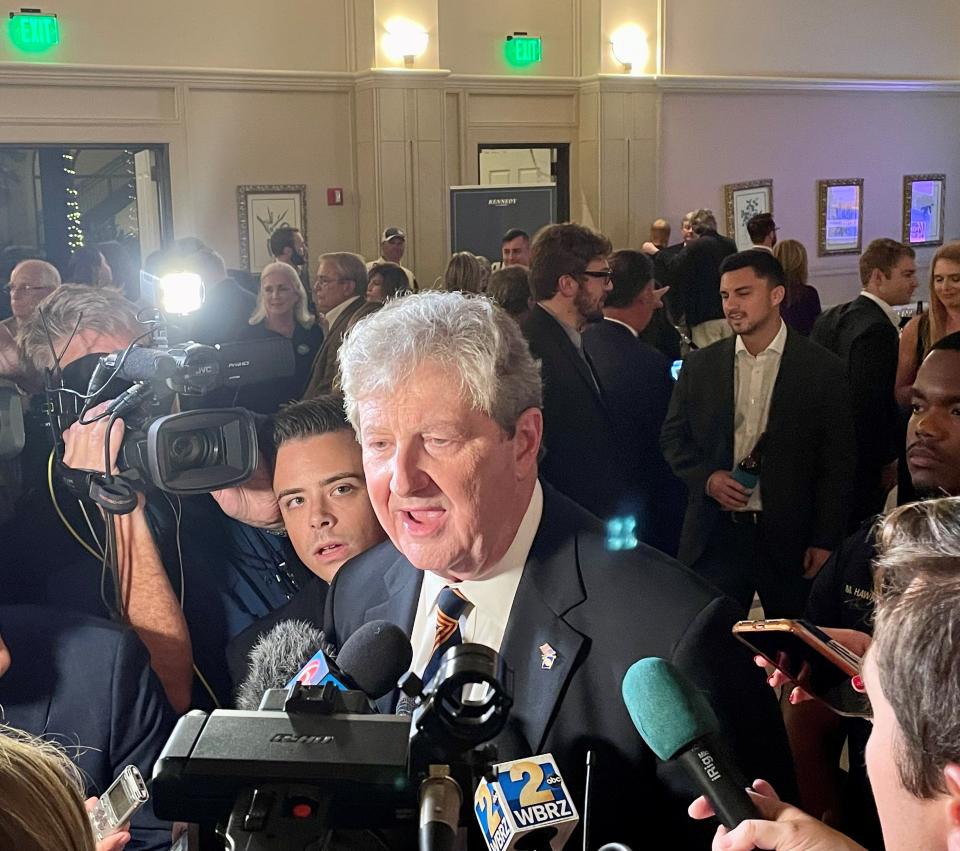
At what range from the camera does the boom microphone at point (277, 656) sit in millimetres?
2012

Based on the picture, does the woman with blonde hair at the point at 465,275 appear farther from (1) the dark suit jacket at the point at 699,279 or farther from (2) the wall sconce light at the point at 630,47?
(2) the wall sconce light at the point at 630,47

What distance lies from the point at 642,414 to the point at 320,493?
2.28 metres

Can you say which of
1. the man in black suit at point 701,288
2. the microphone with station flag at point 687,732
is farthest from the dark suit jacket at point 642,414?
the microphone with station flag at point 687,732

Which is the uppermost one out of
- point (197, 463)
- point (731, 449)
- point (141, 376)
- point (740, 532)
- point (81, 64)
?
point (81, 64)

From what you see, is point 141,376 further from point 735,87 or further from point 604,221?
point 735,87

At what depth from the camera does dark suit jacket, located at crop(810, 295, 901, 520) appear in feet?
14.8

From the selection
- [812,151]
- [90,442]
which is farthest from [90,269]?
[812,151]

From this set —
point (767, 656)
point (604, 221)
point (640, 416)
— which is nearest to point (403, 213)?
point (604, 221)

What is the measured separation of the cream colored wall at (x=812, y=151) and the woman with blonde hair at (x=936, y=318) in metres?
7.08

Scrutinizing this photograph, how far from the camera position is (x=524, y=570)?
6.18 feet

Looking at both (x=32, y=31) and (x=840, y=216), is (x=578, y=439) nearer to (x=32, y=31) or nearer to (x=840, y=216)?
(x=32, y=31)

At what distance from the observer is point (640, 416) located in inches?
171

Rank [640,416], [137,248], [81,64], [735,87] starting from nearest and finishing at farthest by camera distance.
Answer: [640,416] < [81,64] < [137,248] < [735,87]

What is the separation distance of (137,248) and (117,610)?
25.5ft
